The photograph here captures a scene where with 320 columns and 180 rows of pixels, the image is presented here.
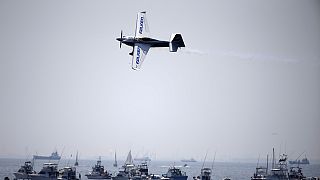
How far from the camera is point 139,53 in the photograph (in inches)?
2055

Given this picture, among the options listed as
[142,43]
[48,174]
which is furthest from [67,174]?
[142,43]

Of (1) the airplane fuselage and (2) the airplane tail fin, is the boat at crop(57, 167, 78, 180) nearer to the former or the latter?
(1) the airplane fuselage

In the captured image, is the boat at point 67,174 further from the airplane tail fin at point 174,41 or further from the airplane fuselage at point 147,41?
the airplane tail fin at point 174,41

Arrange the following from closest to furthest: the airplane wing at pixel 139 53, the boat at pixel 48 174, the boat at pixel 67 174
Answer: the airplane wing at pixel 139 53 → the boat at pixel 67 174 → the boat at pixel 48 174

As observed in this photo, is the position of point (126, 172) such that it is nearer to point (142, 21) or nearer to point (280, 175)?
point (280, 175)

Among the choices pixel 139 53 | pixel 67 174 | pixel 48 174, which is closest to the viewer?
pixel 139 53

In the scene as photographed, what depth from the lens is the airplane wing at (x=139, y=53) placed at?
165 ft

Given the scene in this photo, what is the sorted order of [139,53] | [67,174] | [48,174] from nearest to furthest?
[139,53] → [67,174] → [48,174]

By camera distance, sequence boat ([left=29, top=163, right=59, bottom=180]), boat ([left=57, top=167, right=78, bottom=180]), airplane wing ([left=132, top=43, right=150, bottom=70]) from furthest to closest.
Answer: boat ([left=29, top=163, right=59, bottom=180]), boat ([left=57, top=167, right=78, bottom=180]), airplane wing ([left=132, top=43, right=150, bottom=70])

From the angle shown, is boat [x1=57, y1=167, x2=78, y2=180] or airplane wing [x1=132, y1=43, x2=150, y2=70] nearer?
airplane wing [x1=132, y1=43, x2=150, y2=70]

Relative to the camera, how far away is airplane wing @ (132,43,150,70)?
50.2 metres

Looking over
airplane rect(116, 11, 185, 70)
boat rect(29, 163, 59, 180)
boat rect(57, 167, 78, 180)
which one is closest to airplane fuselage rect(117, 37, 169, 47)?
airplane rect(116, 11, 185, 70)

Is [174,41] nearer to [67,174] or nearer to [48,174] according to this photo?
[67,174]

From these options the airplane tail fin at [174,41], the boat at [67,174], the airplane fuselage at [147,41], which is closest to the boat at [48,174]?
the boat at [67,174]
